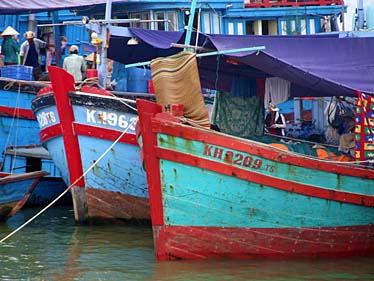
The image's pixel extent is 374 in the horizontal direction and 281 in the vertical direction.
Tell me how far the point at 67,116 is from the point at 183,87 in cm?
292

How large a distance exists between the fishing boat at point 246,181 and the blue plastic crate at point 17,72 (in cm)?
625

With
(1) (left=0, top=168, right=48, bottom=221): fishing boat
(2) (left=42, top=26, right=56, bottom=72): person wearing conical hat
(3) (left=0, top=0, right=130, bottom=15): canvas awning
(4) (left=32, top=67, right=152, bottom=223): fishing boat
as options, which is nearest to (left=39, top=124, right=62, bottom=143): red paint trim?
(4) (left=32, top=67, right=152, bottom=223): fishing boat

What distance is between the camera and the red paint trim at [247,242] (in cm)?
1324

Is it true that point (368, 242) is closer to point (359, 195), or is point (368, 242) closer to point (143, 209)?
point (359, 195)

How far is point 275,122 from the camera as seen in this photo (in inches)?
892

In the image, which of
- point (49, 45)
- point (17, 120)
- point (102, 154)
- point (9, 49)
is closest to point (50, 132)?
point (102, 154)

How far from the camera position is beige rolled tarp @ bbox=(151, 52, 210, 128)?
13.6 meters

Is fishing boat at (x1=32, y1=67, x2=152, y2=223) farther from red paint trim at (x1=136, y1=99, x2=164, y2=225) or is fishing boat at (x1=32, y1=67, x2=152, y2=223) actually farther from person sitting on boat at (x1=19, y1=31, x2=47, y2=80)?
person sitting on boat at (x1=19, y1=31, x2=47, y2=80)

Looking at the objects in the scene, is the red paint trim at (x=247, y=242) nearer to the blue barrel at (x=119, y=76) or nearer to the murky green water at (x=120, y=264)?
the murky green water at (x=120, y=264)

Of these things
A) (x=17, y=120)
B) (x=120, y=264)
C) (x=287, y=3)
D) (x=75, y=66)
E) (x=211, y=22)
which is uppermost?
(x=287, y=3)

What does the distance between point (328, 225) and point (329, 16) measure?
12115 mm

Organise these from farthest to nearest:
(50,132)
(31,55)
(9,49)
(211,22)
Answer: (211,22)
(9,49)
(31,55)
(50,132)

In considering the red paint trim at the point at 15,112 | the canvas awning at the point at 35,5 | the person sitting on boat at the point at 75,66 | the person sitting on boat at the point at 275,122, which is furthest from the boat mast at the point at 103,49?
the person sitting on boat at the point at 275,122

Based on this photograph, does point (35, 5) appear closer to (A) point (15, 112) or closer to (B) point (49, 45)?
(B) point (49, 45)
